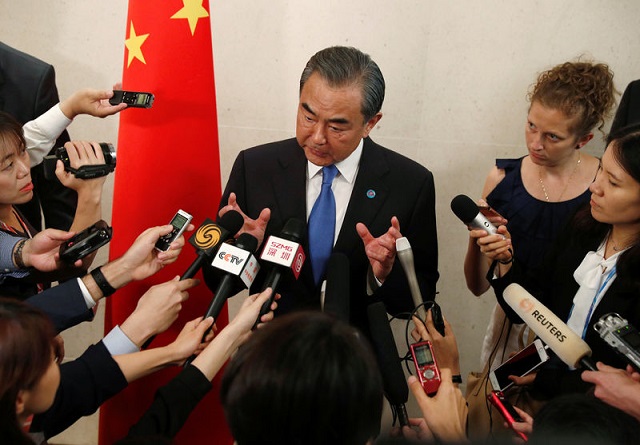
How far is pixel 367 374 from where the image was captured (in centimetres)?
85

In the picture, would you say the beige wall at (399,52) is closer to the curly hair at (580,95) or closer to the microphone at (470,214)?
the curly hair at (580,95)

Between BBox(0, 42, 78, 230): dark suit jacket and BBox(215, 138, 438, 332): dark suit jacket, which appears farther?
BBox(0, 42, 78, 230): dark suit jacket

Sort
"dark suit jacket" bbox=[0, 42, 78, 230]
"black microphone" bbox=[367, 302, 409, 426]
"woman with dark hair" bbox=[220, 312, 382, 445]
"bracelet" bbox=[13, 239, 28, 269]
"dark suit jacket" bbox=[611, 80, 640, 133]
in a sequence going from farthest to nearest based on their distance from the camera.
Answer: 1. "dark suit jacket" bbox=[611, 80, 640, 133]
2. "dark suit jacket" bbox=[0, 42, 78, 230]
3. "bracelet" bbox=[13, 239, 28, 269]
4. "black microphone" bbox=[367, 302, 409, 426]
5. "woman with dark hair" bbox=[220, 312, 382, 445]

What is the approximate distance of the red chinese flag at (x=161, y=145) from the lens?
5.92ft

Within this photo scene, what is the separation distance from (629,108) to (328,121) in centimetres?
128

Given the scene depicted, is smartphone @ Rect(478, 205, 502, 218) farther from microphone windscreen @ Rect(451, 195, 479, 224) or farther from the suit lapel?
the suit lapel

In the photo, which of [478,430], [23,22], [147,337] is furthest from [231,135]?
[478,430]

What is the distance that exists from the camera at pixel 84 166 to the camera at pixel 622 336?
1.39 meters

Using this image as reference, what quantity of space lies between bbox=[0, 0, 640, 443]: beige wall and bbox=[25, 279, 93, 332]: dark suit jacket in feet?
4.19

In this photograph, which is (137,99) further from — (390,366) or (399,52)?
(399,52)

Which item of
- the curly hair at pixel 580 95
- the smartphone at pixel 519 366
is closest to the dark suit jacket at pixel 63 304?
the smartphone at pixel 519 366

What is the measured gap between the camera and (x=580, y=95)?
1.94 metres

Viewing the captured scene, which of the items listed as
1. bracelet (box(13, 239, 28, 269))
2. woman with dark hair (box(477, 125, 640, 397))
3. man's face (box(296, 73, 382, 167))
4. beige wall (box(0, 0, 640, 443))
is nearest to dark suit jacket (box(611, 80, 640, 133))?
beige wall (box(0, 0, 640, 443))

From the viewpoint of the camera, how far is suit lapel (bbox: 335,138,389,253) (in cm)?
173
